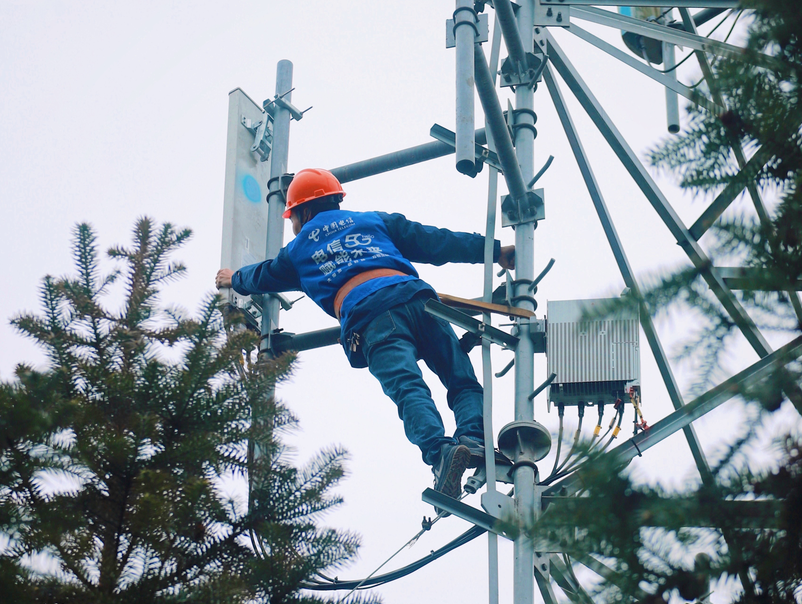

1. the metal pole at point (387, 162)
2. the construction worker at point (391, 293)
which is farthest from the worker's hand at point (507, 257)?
the metal pole at point (387, 162)

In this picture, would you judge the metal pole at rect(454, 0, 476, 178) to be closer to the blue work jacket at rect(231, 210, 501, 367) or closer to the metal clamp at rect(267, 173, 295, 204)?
the blue work jacket at rect(231, 210, 501, 367)

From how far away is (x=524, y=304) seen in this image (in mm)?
5801

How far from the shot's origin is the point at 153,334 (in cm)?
405

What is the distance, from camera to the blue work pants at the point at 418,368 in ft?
19.4

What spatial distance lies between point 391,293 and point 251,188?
83.7 inches

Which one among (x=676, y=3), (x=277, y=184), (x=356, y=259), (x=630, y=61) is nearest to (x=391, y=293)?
(x=356, y=259)

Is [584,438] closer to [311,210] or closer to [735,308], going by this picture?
[735,308]

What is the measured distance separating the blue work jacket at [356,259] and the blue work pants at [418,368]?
0.12 meters

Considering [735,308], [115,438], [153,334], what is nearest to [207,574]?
[115,438]

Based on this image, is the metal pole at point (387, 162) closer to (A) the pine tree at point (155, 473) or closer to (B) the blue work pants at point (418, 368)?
(B) the blue work pants at point (418, 368)

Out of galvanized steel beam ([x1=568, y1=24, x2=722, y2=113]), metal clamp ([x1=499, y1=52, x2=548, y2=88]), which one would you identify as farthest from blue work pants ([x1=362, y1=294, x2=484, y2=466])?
galvanized steel beam ([x1=568, y1=24, x2=722, y2=113])

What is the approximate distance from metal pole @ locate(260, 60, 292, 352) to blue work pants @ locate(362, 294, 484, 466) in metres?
1.19

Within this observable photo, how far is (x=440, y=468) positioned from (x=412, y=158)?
115 inches

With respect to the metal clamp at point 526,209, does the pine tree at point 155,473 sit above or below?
below
